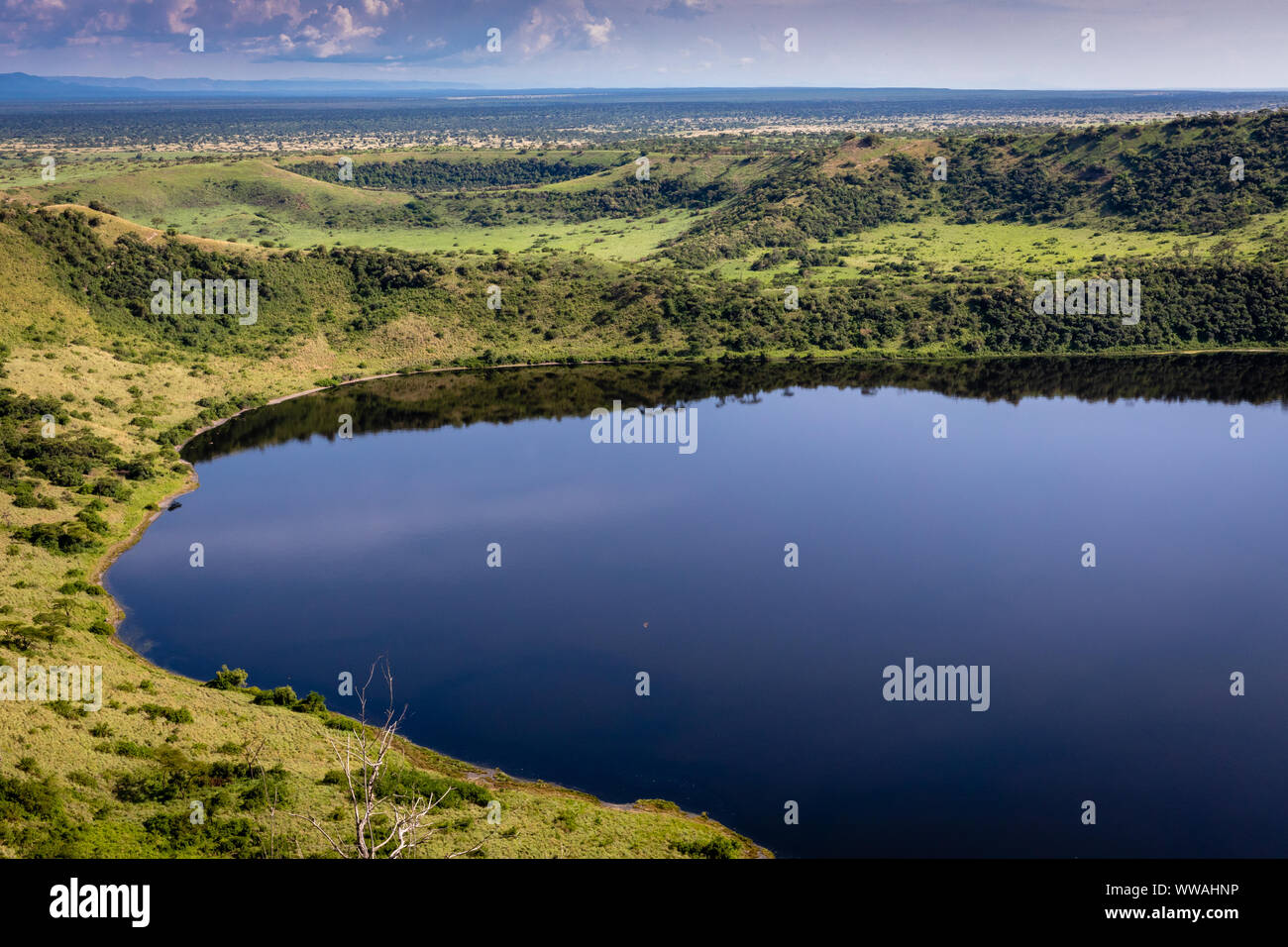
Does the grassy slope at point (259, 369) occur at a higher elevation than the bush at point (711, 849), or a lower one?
higher

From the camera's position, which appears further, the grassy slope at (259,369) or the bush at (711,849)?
the grassy slope at (259,369)

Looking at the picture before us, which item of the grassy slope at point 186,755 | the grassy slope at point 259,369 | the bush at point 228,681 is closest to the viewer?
the grassy slope at point 186,755

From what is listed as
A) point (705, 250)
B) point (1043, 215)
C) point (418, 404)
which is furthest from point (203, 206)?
point (1043, 215)

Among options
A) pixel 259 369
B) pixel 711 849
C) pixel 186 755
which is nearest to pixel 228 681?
pixel 186 755

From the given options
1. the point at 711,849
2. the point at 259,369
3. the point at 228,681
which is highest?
the point at 259,369

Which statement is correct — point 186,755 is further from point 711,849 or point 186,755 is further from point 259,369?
point 259,369

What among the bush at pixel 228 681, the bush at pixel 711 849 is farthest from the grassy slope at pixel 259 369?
the bush at pixel 228 681

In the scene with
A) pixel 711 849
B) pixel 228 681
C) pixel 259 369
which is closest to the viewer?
pixel 711 849

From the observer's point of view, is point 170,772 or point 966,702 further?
point 966,702

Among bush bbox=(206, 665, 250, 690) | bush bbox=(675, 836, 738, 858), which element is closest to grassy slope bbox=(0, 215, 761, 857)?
bush bbox=(675, 836, 738, 858)

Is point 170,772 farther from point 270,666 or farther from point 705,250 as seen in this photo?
point 705,250

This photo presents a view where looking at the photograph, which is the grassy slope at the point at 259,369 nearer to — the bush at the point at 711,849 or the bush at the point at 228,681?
the bush at the point at 711,849
